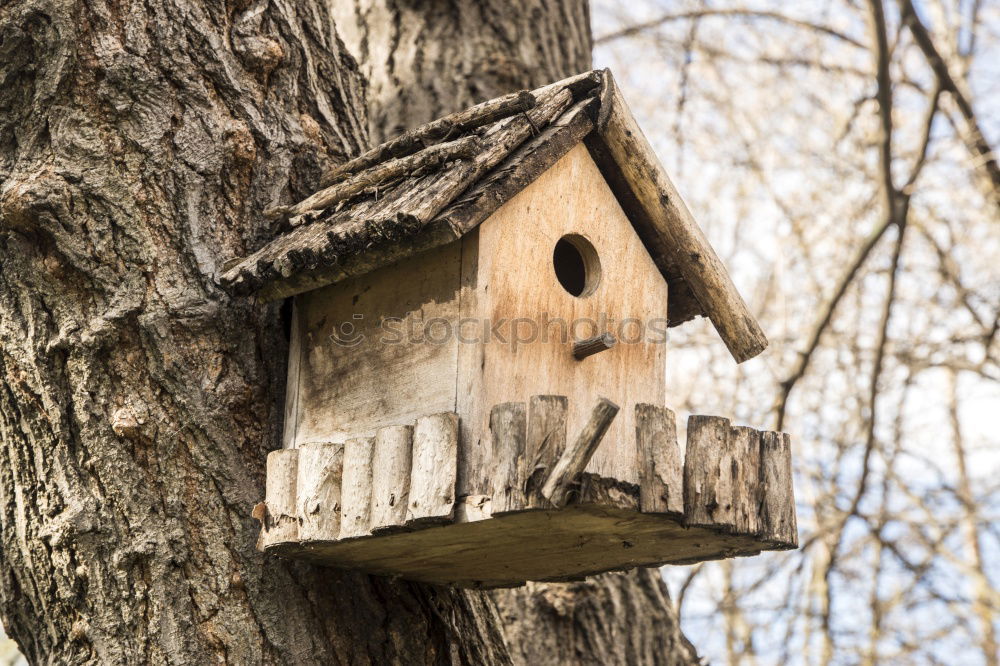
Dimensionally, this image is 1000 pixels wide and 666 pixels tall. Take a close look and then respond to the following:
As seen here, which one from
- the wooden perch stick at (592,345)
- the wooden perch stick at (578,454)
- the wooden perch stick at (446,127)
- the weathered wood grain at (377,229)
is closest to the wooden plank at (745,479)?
the wooden perch stick at (592,345)

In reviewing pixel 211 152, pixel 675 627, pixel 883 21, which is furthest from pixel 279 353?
pixel 883 21

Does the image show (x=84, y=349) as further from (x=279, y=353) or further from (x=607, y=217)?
(x=607, y=217)

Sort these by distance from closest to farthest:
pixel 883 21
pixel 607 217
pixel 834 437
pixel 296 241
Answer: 1. pixel 296 241
2. pixel 607 217
3. pixel 883 21
4. pixel 834 437

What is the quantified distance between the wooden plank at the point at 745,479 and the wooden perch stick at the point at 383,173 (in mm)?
771

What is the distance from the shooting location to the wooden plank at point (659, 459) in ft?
6.57

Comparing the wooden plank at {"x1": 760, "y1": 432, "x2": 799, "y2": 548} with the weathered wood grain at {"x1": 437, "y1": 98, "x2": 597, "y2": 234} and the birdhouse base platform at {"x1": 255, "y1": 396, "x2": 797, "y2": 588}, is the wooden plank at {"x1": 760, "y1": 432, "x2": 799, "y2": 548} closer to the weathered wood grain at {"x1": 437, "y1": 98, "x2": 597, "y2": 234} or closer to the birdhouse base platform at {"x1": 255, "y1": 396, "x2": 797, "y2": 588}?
the birdhouse base platform at {"x1": 255, "y1": 396, "x2": 797, "y2": 588}

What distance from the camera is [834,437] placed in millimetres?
7000

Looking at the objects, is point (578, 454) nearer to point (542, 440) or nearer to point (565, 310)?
point (542, 440)

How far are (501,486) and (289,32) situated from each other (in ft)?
5.12

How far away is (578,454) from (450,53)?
2.71m

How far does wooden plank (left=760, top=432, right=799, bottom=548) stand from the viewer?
2.20 metres

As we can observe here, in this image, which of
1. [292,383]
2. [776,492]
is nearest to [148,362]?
[292,383]

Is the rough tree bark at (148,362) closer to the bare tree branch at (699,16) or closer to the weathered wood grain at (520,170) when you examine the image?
the weathered wood grain at (520,170)

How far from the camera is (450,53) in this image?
13.9ft
